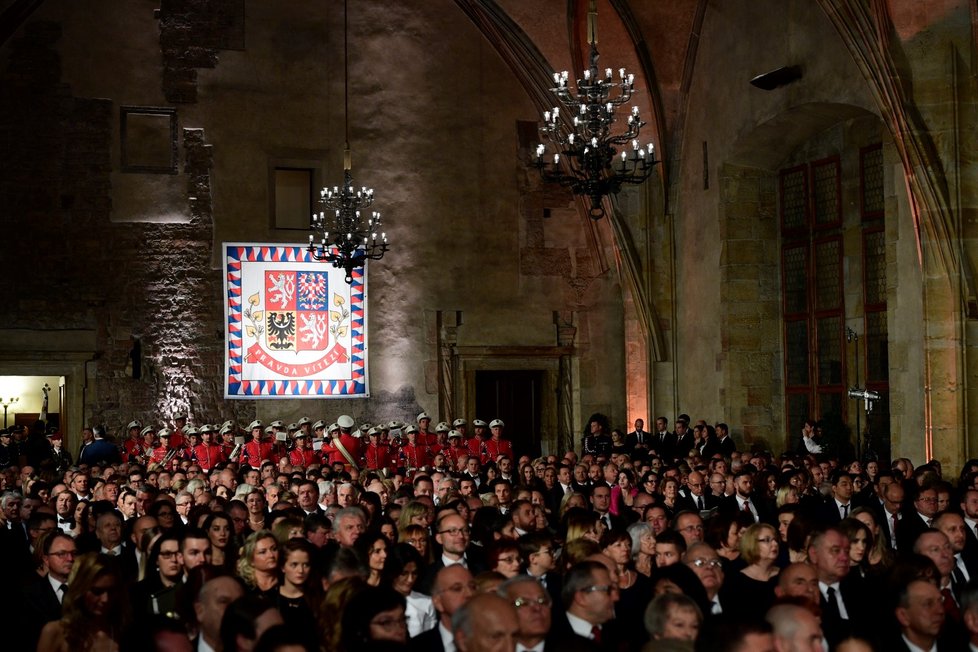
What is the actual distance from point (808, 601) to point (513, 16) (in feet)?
50.6

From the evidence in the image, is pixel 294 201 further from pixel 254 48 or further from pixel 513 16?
pixel 513 16

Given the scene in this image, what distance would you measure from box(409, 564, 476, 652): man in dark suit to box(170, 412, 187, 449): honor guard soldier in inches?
518

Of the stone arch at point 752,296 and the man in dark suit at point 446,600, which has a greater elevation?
the stone arch at point 752,296

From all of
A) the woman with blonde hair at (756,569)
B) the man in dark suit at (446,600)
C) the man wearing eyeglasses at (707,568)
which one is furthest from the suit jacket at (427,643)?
the woman with blonde hair at (756,569)

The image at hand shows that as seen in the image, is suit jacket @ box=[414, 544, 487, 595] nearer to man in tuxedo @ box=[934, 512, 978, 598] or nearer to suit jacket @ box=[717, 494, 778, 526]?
man in tuxedo @ box=[934, 512, 978, 598]

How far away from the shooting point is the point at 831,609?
5.92 m

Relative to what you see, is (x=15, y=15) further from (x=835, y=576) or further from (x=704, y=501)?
(x=835, y=576)

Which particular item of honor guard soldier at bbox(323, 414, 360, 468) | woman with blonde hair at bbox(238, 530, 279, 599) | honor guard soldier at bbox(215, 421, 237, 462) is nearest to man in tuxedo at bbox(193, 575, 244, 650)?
woman with blonde hair at bbox(238, 530, 279, 599)

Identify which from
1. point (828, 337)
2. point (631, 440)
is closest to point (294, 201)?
point (631, 440)

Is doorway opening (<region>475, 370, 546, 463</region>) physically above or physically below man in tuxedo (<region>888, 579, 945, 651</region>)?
above

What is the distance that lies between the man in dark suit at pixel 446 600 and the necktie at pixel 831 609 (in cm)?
158

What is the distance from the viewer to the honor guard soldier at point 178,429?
59.6ft

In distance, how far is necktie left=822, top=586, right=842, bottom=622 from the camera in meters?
5.66

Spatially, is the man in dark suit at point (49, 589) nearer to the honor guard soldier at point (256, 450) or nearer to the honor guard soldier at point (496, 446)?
the honor guard soldier at point (256, 450)
